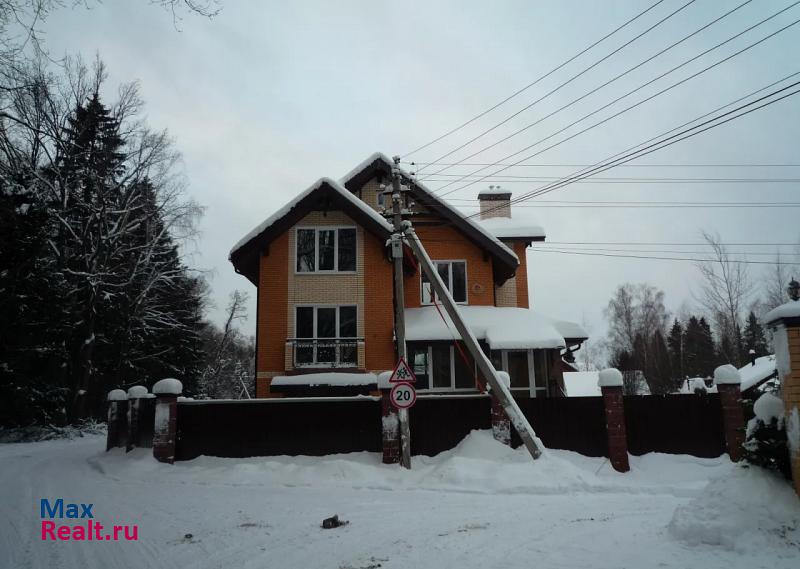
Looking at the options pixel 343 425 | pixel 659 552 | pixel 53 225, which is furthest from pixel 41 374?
pixel 659 552

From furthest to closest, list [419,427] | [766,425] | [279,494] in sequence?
[419,427] → [279,494] → [766,425]

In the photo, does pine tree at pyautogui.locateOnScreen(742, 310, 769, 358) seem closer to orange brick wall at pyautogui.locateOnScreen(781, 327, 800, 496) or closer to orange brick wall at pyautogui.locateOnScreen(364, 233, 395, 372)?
orange brick wall at pyautogui.locateOnScreen(364, 233, 395, 372)

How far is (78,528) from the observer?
8023 millimetres

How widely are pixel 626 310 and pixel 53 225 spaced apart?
155 ft

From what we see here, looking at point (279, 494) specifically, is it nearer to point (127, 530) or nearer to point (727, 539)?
point (127, 530)

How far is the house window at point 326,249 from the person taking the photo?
66.0ft

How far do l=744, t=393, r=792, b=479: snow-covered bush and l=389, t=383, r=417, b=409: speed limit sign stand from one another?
627cm

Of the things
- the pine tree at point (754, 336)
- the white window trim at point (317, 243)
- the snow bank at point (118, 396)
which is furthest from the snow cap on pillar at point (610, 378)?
the pine tree at point (754, 336)

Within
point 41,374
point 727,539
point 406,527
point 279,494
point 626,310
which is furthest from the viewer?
point 626,310

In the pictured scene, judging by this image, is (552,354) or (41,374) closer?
(552,354)

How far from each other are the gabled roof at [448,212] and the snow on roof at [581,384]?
88.5 feet

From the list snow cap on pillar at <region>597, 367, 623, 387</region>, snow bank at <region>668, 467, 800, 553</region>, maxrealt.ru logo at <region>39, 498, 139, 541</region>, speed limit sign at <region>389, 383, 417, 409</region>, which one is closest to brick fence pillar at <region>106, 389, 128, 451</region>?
maxrealt.ru logo at <region>39, 498, 139, 541</region>

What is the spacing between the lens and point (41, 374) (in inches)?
939

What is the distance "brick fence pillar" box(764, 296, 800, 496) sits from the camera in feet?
20.5
